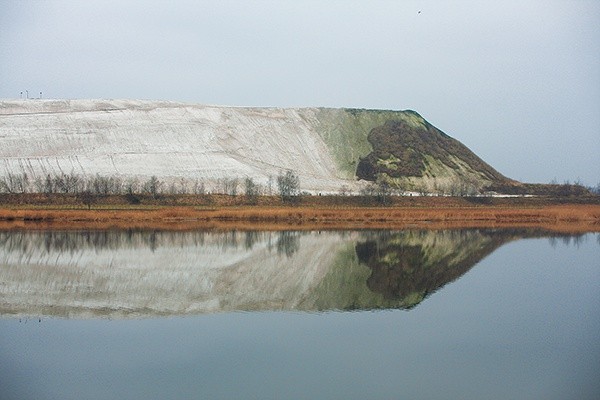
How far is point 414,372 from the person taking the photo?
10.6 meters

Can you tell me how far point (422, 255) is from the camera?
2431 centimetres

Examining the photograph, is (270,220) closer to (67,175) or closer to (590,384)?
(67,175)

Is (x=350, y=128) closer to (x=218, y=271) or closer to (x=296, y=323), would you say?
(x=218, y=271)

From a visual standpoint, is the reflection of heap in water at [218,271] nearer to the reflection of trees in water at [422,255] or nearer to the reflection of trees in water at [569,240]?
the reflection of trees in water at [422,255]

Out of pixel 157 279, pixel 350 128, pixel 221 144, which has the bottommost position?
pixel 157 279

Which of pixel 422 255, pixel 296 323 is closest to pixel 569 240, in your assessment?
pixel 422 255

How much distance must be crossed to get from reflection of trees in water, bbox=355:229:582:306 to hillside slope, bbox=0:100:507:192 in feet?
78.9

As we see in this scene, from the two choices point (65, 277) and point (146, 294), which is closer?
point (146, 294)

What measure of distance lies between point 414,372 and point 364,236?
814 inches

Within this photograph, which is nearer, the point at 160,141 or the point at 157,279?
the point at 157,279

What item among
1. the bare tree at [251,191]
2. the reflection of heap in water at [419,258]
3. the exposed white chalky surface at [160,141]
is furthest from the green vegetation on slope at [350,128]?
the reflection of heap in water at [419,258]

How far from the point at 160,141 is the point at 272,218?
19.9m

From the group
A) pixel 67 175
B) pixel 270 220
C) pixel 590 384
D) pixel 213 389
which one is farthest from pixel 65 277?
pixel 67 175

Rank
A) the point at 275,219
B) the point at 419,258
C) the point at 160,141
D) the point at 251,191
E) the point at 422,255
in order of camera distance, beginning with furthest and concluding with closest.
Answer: the point at 160,141 < the point at 251,191 < the point at 275,219 < the point at 422,255 < the point at 419,258
